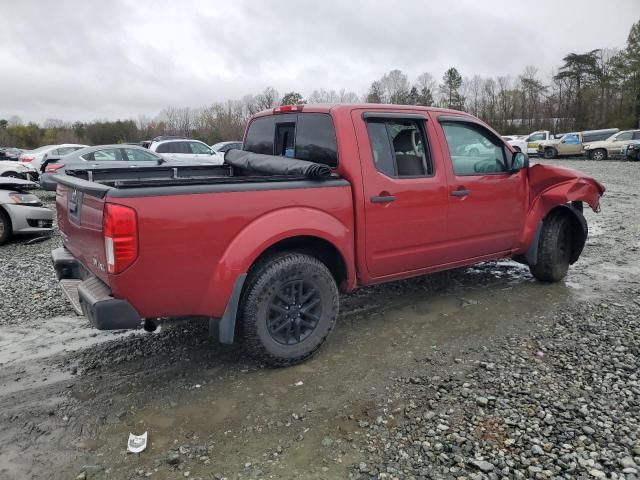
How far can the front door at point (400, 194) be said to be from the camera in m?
4.01

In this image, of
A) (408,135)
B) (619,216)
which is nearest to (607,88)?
(619,216)

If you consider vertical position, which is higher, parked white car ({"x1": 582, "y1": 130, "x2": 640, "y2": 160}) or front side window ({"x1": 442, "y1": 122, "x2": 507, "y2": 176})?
parked white car ({"x1": 582, "y1": 130, "x2": 640, "y2": 160})

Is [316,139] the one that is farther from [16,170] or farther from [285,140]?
[16,170]

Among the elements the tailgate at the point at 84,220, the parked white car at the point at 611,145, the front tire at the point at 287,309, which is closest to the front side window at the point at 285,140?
the front tire at the point at 287,309

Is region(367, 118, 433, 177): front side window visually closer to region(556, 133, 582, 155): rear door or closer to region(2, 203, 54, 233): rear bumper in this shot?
region(2, 203, 54, 233): rear bumper

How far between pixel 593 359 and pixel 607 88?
184 ft

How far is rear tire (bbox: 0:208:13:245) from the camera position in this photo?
26.4 feet

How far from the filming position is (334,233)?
3.77 m

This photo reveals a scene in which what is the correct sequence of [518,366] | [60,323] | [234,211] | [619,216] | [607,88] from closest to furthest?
[234,211] < [518,366] < [60,323] < [619,216] < [607,88]

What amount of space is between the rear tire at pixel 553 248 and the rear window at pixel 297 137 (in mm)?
2817

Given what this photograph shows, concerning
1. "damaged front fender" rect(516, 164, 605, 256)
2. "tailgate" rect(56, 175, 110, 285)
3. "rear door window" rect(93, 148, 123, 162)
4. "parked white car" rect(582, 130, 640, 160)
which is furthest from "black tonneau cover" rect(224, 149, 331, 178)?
"parked white car" rect(582, 130, 640, 160)

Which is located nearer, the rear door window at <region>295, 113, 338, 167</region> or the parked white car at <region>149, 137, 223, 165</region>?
the rear door window at <region>295, 113, 338, 167</region>

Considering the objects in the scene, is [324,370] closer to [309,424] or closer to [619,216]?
[309,424]

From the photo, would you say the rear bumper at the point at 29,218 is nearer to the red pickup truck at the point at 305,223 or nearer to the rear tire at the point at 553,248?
the red pickup truck at the point at 305,223
